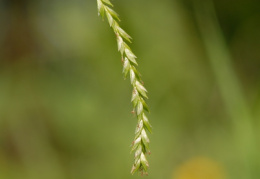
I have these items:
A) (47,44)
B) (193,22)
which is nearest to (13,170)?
(47,44)

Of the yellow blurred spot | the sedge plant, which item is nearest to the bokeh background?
the yellow blurred spot

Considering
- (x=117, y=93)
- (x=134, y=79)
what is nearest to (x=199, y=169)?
(x=117, y=93)

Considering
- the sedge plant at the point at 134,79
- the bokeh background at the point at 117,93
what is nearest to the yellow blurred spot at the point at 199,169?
the bokeh background at the point at 117,93

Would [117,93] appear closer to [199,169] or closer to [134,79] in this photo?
[199,169]

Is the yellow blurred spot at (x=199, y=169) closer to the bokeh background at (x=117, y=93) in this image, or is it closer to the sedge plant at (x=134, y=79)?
the bokeh background at (x=117, y=93)

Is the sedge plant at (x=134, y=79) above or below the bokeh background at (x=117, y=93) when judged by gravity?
above

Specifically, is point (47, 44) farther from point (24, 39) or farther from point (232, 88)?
point (232, 88)

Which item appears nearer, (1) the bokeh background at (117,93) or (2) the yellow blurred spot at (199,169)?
(2) the yellow blurred spot at (199,169)

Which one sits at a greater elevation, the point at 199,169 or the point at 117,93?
the point at 117,93
